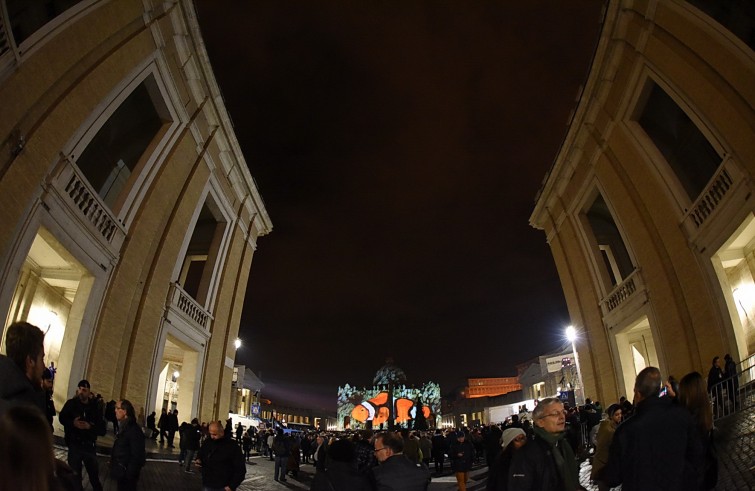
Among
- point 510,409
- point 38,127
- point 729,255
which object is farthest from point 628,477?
point 510,409

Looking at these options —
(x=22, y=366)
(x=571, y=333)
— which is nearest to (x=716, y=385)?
(x=571, y=333)

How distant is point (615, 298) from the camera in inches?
749

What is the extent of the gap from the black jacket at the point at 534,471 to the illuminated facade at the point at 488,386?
102935 millimetres

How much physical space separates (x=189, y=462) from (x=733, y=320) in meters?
15.5

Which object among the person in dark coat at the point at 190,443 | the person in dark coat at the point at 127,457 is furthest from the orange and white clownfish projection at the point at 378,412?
the person in dark coat at the point at 127,457

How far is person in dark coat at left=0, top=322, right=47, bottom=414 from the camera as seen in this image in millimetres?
2652

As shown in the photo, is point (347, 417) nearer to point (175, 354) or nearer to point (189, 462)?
point (175, 354)

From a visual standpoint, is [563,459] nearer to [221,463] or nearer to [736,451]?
[221,463]

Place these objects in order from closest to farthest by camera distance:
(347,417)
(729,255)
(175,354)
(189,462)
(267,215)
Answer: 1. (189,462)
2. (729,255)
3. (175,354)
4. (267,215)
5. (347,417)

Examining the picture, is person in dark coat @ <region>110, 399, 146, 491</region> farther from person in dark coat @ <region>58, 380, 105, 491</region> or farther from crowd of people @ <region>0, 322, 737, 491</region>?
person in dark coat @ <region>58, 380, 105, 491</region>

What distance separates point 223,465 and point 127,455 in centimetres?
150

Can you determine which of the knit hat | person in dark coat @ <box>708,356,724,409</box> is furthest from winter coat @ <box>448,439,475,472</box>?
the knit hat

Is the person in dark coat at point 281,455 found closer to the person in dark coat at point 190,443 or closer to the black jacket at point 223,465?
the person in dark coat at point 190,443

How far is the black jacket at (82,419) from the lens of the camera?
646 cm
